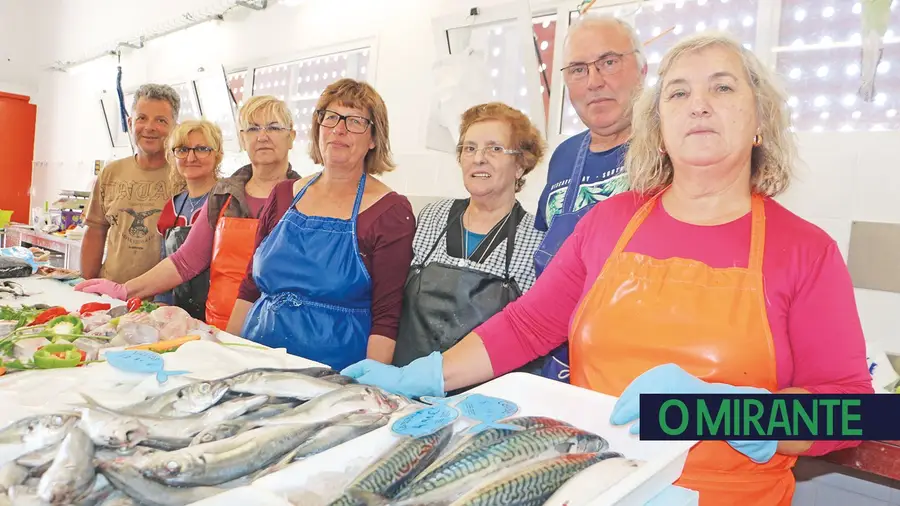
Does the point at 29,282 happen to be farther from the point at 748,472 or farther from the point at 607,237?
the point at 748,472

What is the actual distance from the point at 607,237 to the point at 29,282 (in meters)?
2.16

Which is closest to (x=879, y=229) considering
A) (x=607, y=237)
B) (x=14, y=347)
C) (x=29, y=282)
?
(x=607, y=237)

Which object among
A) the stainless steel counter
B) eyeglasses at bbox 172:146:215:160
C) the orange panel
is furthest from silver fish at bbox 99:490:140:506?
the orange panel

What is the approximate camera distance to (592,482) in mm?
697

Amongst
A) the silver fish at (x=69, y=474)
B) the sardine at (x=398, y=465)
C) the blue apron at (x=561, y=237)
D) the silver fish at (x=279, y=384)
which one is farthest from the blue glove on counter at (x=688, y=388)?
the silver fish at (x=69, y=474)

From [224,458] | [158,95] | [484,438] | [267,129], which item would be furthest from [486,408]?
[158,95]

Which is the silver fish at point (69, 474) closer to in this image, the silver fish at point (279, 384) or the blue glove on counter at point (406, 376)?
the silver fish at point (279, 384)

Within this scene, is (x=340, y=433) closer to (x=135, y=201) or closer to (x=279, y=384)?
(x=279, y=384)

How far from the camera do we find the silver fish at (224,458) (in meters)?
0.73

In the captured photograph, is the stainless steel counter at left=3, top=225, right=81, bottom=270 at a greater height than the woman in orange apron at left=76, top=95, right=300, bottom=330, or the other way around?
the woman in orange apron at left=76, top=95, right=300, bottom=330

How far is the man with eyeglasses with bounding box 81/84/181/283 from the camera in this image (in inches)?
121

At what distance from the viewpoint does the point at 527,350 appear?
144 cm

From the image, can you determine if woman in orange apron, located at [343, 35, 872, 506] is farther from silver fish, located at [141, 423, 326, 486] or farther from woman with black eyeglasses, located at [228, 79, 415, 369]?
woman with black eyeglasses, located at [228, 79, 415, 369]

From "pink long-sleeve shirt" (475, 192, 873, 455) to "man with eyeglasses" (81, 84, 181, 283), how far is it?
235 cm
